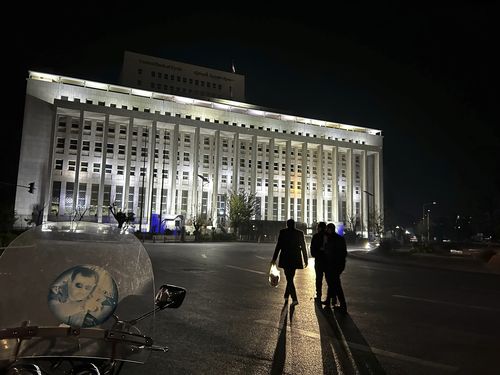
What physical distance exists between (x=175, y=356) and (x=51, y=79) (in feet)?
270

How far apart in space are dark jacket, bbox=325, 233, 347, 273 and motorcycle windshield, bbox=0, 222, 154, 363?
6001 mm

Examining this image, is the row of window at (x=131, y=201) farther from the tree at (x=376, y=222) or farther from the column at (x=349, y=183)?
the tree at (x=376, y=222)

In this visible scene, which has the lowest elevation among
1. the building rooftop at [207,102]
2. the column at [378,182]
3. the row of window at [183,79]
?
the column at [378,182]

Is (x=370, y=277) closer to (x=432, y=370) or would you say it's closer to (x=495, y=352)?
(x=495, y=352)

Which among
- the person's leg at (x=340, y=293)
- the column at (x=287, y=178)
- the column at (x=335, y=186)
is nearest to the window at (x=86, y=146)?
the column at (x=287, y=178)

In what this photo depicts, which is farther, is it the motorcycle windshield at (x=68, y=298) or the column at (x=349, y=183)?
the column at (x=349, y=183)

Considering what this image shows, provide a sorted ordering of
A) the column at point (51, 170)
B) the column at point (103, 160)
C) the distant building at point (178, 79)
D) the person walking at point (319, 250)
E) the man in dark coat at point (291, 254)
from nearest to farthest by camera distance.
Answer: the man in dark coat at point (291, 254) → the person walking at point (319, 250) → the column at point (51, 170) → the column at point (103, 160) → the distant building at point (178, 79)

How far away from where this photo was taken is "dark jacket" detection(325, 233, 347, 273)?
795 centimetres

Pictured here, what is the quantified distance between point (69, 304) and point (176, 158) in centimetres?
7639

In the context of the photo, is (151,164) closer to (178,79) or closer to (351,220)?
(178,79)

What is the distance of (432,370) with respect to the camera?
4.24 meters

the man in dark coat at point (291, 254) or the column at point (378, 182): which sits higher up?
the column at point (378, 182)

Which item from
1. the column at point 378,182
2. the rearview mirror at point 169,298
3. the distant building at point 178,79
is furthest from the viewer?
the column at point 378,182

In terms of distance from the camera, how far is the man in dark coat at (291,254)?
817 cm
